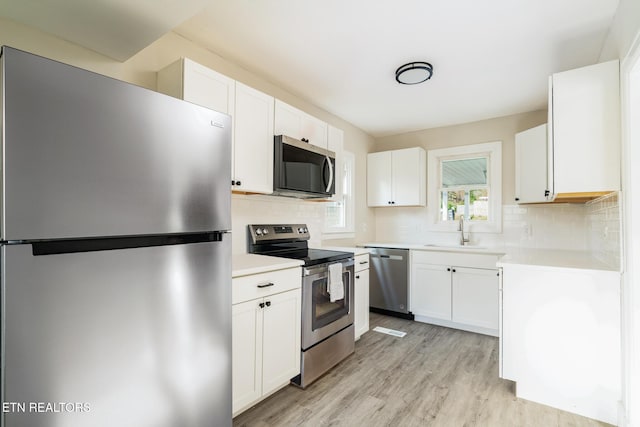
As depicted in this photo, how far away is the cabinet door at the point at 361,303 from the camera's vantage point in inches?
117

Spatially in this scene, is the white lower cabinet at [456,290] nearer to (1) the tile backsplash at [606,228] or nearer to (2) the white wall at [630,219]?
(1) the tile backsplash at [606,228]

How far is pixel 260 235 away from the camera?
8.71 ft

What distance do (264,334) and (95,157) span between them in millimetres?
1383

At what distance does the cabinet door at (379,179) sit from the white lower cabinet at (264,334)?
2.50 m

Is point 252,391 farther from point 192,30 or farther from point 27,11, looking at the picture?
point 192,30

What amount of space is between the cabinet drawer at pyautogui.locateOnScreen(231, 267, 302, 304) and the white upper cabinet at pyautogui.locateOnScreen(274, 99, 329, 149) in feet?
3.80

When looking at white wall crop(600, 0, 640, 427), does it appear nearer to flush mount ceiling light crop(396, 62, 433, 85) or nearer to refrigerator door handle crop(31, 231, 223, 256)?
flush mount ceiling light crop(396, 62, 433, 85)

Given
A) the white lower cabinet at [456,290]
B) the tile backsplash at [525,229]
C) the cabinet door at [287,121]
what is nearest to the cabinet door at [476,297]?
the white lower cabinet at [456,290]

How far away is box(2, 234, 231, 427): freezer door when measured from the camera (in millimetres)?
845

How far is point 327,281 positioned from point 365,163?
Answer: 249 cm

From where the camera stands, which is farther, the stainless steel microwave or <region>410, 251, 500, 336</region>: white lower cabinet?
<region>410, 251, 500, 336</region>: white lower cabinet

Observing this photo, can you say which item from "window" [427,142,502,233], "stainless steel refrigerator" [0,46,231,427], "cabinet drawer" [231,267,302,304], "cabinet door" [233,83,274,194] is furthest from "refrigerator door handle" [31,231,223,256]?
"window" [427,142,502,233]

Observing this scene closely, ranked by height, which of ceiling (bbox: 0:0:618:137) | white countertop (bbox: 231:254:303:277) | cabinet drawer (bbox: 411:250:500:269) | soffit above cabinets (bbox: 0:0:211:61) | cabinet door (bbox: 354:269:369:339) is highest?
ceiling (bbox: 0:0:618:137)

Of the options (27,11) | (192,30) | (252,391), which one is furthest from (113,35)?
(252,391)
